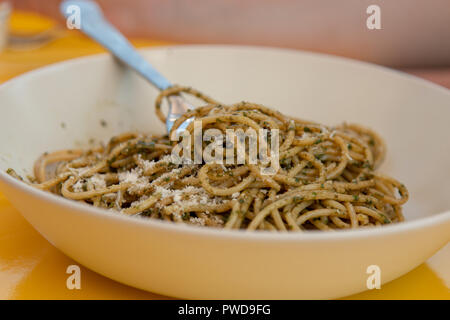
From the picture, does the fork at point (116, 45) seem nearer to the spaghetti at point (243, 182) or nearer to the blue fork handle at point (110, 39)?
the blue fork handle at point (110, 39)

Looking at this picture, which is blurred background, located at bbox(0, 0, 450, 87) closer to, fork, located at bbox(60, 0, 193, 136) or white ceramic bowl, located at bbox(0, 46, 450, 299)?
fork, located at bbox(60, 0, 193, 136)

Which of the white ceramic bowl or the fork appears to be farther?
the fork

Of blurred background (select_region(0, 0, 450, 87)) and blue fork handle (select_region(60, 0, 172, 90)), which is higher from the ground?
blurred background (select_region(0, 0, 450, 87))

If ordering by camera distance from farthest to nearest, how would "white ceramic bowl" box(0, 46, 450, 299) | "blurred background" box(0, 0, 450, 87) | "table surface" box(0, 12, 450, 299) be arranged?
"blurred background" box(0, 0, 450, 87)
"table surface" box(0, 12, 450, 299)
"white ceramic bowl" box(0, 46, 450, 299)

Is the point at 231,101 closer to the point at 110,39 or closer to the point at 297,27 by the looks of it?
the point at 110,39

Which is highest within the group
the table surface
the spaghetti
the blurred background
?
the blurred background

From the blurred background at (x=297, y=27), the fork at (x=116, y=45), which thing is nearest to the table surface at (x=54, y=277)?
the fork at (x=116, y=45)

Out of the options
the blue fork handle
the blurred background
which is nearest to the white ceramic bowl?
the blue fork handle

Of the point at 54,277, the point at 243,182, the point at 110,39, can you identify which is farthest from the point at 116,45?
the point at 54,277
